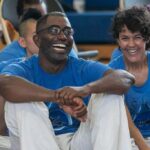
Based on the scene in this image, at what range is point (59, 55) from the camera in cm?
313

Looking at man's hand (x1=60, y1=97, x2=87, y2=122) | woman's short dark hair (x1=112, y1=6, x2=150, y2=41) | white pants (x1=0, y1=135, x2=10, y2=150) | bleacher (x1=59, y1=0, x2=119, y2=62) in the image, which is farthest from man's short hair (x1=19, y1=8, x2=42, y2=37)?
bleacher (x1=59, y1=0, x2=119, y2=62)

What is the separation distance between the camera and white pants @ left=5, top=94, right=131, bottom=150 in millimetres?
2877

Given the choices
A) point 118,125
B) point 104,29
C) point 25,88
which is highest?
point 25,88

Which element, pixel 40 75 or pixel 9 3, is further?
pixel 9 3

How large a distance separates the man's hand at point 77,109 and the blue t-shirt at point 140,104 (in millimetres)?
356

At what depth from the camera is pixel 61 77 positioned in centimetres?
312

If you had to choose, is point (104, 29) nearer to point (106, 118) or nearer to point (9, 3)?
point (9, 3)

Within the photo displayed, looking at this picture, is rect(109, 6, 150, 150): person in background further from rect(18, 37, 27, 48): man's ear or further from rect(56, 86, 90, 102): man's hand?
rect(18, 37, 27, 48): man's ear

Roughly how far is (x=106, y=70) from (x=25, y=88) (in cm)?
39

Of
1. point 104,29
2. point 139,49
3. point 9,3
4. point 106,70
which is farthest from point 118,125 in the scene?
point 104,29

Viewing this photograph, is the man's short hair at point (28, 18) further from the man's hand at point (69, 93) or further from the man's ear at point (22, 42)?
A: the man's hand at point (69, 93)

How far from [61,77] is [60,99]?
0.23 metres

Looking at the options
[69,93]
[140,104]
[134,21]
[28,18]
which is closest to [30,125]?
[69,93]

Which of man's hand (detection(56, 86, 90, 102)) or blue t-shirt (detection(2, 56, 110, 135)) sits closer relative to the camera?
man's hand (detection(56, 86, 90, 102))
